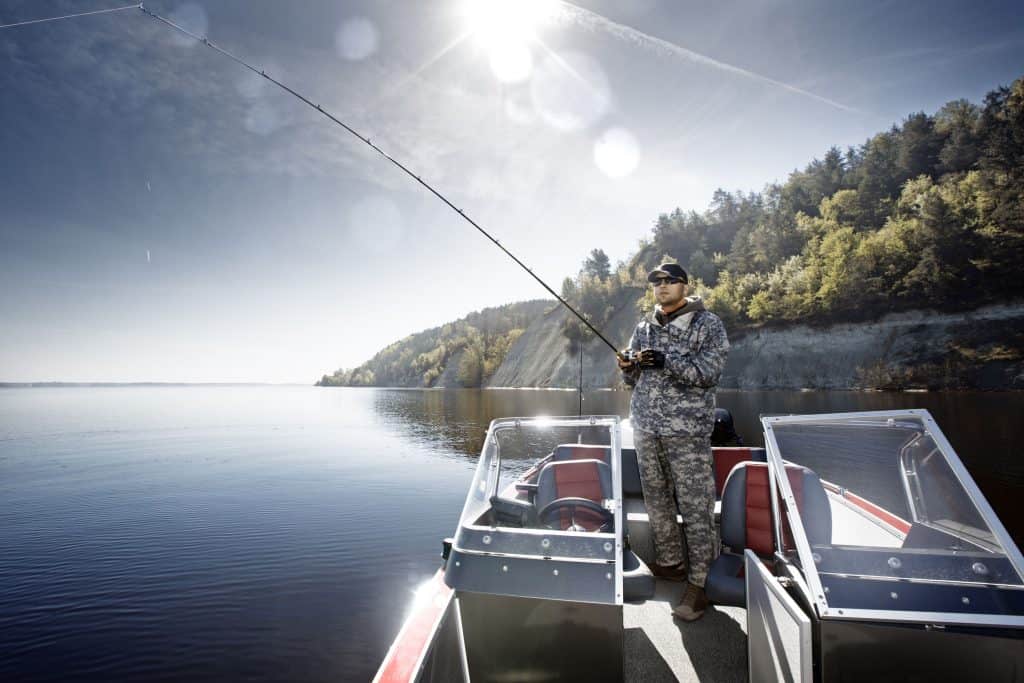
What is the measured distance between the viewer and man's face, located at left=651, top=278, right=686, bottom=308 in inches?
145

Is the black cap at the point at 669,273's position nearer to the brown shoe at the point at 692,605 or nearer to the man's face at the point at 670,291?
the man's face at the point at 670,291

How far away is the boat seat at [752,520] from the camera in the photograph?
2516mm

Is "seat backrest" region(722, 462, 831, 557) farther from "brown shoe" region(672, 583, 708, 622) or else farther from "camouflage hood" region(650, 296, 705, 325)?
"camouflage hood" region(650, 296, 705, 325)

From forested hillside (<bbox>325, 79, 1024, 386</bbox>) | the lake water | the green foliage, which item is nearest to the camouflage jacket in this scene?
the lake water

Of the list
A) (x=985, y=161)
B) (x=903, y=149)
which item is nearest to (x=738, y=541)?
(x=985, y=161)

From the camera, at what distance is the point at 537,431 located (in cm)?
368

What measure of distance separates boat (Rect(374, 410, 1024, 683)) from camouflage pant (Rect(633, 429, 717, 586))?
9.1 inches

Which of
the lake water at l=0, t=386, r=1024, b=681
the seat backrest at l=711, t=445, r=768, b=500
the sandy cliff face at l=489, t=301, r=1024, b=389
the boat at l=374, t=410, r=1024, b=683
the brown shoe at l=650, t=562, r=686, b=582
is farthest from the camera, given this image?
the sandy cliff face at l=489, t=301, r=1024, b=389

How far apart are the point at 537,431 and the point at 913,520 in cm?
228

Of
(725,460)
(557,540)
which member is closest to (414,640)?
(557,540)

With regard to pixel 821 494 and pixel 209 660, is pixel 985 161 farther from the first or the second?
pixel 209 660

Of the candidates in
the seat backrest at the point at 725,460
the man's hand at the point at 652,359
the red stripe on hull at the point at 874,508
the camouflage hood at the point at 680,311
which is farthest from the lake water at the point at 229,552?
the red stripe on hull at the point at 874,508

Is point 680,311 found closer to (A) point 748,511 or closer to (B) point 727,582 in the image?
(A) point 748,511

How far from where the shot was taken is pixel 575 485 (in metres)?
3.90
